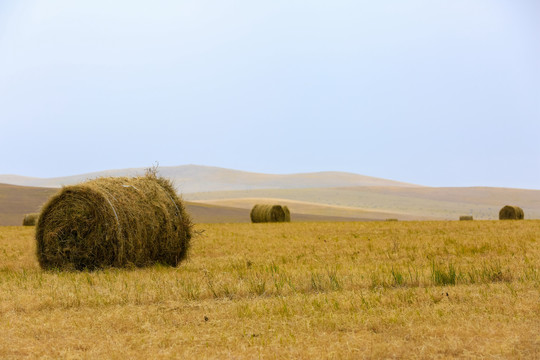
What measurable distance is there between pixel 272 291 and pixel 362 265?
313 centimetres

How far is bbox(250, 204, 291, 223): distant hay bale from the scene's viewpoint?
33.5 metres

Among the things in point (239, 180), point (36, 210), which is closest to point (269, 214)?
point (36, 210)

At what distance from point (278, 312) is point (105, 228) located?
573 centimetres

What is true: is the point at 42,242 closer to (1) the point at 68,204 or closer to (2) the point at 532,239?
(1) the point at 68,204

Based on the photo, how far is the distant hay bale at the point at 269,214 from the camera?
33.5m

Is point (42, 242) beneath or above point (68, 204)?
beneath

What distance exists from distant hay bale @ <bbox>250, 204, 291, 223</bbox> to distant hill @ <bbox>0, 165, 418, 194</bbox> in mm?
114281

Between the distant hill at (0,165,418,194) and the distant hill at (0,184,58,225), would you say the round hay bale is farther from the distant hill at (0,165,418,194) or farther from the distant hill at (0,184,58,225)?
the distant hill at (0,165,418,194)

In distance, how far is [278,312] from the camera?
664cm

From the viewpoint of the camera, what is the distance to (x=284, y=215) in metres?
34.2

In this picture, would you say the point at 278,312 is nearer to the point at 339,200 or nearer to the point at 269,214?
the point at 269,214

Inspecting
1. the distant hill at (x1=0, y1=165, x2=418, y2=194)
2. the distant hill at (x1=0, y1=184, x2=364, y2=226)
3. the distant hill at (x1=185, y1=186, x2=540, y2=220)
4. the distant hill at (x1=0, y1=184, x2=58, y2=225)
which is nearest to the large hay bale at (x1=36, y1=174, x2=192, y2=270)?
the distant hill at (x1=0, y1=184, x2=58, y2=225)

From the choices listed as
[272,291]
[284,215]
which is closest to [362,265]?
[272,291]

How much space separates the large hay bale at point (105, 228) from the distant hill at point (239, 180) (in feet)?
443
